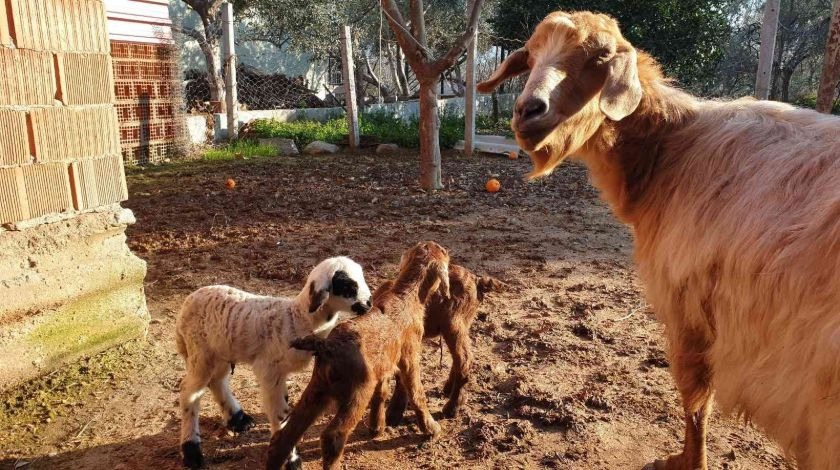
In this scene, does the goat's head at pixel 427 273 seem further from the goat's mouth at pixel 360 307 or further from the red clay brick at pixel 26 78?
the red clay brick at pixel 26 78

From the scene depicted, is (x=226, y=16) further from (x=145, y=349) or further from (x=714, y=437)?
(x=714, y=437)

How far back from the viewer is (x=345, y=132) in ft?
47.3

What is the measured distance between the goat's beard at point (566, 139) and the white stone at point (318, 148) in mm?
10468

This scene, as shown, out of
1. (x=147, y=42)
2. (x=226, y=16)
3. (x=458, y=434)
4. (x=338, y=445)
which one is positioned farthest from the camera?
(x=226, y=16)

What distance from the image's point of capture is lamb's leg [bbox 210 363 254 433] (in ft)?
10.8

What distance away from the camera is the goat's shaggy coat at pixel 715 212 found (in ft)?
6.33

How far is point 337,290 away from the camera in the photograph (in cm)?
310

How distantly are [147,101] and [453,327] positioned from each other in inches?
402

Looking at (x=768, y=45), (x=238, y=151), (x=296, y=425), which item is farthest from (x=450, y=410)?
(x=238, y=151)

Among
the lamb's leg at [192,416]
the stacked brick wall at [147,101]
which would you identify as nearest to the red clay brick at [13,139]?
the lamb's leg at [192,416]

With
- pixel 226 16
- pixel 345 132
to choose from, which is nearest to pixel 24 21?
pixel 226 16

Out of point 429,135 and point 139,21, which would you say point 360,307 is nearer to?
point 429,135

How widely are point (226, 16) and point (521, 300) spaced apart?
10.5 metres

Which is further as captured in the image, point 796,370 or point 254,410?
point 254,410
